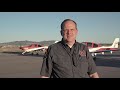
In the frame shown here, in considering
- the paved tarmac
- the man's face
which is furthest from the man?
the paved tarmac

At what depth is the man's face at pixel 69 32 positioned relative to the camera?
7.65 ft

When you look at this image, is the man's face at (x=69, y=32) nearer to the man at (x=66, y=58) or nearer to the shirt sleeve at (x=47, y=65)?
the man at (x=66, y=58)

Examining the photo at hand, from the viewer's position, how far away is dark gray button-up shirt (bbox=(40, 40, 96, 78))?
7.47 feet

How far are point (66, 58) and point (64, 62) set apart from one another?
0.04m

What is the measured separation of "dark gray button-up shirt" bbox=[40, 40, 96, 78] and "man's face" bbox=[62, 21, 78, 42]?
74 mm

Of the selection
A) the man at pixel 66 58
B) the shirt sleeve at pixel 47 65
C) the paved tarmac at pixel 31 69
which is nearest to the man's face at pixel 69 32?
the man at pixel 66 58

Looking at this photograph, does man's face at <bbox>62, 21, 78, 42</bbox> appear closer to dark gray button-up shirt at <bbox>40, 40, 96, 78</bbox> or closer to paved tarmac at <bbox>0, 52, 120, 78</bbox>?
dark gray button-up shirt at <bbox>40, 40, 96, 78</bbox>

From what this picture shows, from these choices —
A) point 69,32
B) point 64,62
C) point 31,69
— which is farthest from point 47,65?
point 31,69

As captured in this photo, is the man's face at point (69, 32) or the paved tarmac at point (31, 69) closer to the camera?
the man's face at point (69, 32)

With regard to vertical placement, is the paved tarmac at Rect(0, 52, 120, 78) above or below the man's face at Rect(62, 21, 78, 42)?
below

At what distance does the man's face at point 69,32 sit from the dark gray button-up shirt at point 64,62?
0.24ft

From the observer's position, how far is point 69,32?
232 centimetres
